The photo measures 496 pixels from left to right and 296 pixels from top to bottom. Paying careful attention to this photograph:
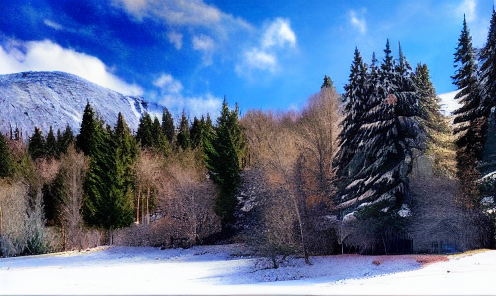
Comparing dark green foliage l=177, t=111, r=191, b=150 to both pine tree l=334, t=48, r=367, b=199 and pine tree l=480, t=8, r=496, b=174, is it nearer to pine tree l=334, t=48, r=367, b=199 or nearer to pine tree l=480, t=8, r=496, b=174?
pine tree l=334, t=48, r=367, b=199

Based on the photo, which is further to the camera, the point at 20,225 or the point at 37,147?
the point at 37,147

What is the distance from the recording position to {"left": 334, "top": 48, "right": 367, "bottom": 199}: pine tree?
530 inches

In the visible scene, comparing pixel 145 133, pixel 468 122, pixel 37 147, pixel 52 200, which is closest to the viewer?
pixel 468 122

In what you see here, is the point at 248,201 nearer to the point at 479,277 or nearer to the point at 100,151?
the point at 100,151

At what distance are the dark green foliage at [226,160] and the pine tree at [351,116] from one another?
663 cm

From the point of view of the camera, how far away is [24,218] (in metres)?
20.4

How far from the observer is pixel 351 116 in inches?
537

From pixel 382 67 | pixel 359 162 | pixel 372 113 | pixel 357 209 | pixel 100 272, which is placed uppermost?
pixel 382 67

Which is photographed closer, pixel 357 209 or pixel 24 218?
pixel 357 209

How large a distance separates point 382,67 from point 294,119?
140 inches

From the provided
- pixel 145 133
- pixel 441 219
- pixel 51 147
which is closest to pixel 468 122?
pixel 441 219

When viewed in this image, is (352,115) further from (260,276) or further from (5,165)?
(5,165)

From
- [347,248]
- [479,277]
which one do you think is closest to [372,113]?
[347,248]

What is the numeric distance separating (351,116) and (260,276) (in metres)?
6.25
